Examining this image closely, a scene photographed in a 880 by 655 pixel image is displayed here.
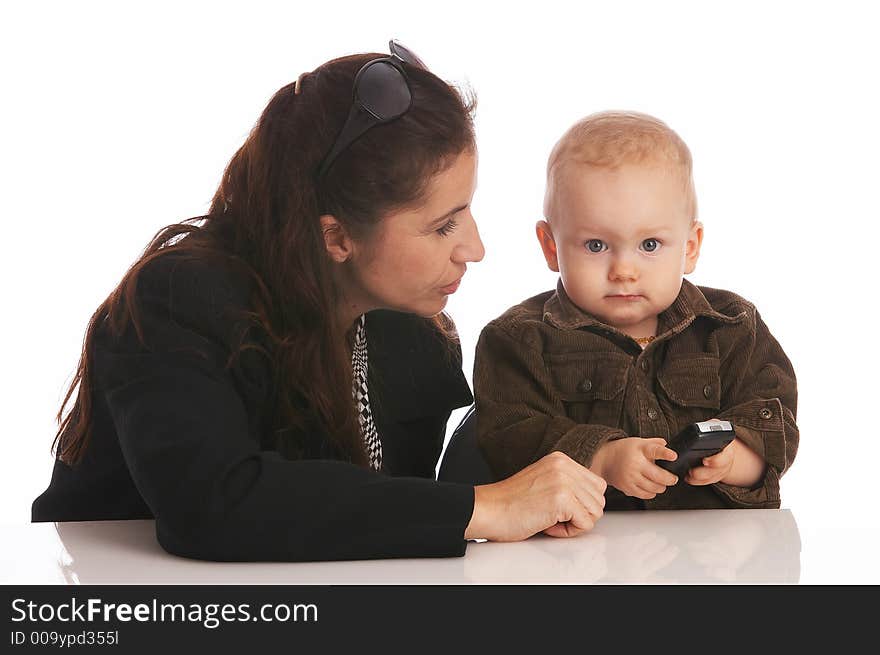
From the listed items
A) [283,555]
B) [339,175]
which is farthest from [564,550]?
[339,175]

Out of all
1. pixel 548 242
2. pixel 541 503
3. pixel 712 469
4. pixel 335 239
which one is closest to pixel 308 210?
pixel 335 239

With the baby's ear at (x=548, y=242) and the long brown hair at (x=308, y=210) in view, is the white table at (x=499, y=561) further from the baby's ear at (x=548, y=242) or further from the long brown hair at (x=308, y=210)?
the baby's ear at (x=548, y=242)

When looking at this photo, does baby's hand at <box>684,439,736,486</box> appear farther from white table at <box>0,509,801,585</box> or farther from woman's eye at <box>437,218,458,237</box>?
woman's eye at <box>437,218,458,237</box>

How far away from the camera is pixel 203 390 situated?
49.9 inches

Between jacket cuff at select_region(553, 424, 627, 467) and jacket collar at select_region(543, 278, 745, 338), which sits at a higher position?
jacket collar at select_region(543, 278, 745, 338)

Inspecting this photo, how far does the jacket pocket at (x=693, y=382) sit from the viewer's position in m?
1.56

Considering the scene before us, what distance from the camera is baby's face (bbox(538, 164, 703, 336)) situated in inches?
59.7

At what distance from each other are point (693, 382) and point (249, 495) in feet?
2.17

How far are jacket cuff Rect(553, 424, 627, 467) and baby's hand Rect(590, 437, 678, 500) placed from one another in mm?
19

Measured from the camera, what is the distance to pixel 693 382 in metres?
1.57

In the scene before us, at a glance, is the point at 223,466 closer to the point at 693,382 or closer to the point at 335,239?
the point at 335,239

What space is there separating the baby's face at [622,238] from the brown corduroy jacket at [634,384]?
0.04 meters

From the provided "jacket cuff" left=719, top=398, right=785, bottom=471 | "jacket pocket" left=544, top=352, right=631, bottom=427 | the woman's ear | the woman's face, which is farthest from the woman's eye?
"jacket cuff" left=719, top=398, right=785, bottom=471

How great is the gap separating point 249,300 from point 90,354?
0.22 m
